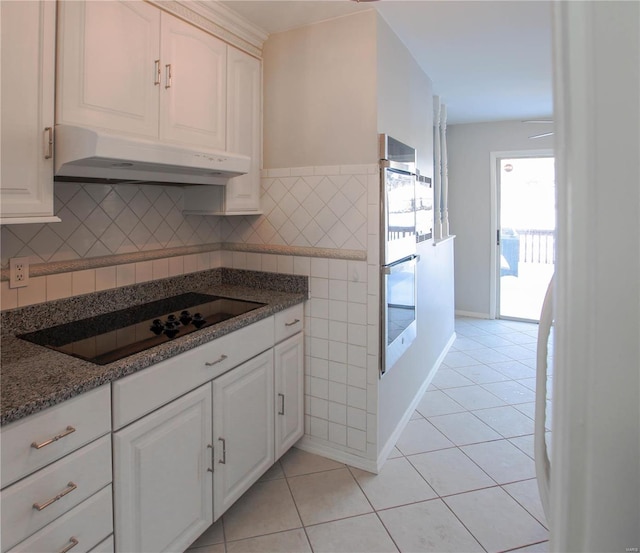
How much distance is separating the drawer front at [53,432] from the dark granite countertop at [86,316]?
3cm

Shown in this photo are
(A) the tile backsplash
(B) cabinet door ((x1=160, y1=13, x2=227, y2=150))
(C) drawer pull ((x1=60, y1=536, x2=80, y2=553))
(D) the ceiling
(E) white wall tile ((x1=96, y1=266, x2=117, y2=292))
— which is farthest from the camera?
(D) the ceiling

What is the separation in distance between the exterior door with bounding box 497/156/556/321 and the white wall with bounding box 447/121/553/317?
17 centimetres

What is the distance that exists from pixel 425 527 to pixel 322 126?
2066mm

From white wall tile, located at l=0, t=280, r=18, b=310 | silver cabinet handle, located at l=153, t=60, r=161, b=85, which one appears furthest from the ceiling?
white wall tile, located at l=0, t=280, r=18, b=310

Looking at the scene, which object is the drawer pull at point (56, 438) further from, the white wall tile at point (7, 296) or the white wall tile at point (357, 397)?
the white wall tile at point (357, 397)

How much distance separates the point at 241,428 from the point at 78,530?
77cm

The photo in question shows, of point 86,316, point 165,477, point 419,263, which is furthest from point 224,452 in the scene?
point 419,263

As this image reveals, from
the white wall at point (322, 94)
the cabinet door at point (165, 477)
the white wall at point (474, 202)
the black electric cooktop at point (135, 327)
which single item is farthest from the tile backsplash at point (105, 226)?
the white wall at point (474, 202)

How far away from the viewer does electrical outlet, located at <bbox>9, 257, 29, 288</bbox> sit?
5.38 ft

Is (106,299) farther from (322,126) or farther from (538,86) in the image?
(538,86)

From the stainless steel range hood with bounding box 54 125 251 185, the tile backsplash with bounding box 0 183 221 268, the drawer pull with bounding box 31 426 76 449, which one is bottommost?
the drawer pull with bounding box 31 426 76 449

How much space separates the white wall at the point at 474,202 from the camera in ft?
17.0

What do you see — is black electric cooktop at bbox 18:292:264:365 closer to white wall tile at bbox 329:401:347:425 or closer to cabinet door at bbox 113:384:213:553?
cabinet door at bbox 113:384:213:553

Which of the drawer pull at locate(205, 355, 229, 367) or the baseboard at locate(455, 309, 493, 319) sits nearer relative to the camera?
the drawer pull at locate(205, 355, 229, 367)
